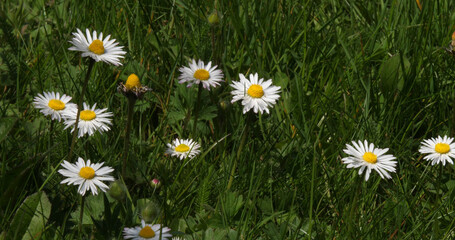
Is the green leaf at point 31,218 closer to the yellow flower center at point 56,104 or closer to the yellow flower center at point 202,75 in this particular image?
the yellow flower center at point 56,104

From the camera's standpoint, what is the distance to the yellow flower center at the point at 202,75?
268 cm

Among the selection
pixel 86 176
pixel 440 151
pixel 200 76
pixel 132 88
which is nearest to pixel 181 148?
pixel 200 76

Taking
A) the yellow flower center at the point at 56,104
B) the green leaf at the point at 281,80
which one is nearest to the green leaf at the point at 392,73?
the green leaf at the point at 281,80

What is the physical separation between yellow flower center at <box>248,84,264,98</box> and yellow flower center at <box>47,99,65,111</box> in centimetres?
75

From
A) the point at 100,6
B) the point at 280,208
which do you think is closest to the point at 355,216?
the point at 280,208

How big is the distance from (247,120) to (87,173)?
0.70 meters

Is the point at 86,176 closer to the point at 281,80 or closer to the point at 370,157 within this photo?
the point at 370,157

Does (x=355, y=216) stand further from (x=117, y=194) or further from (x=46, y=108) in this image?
(x=46, y=108)

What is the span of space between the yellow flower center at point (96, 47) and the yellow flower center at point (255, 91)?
62 centimetres

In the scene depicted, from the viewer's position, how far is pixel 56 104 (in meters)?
2.42

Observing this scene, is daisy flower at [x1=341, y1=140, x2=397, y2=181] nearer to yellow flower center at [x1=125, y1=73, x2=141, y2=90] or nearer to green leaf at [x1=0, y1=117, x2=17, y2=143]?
yellow flower center at [x1=125, y1=73, x2=141, y2=90]

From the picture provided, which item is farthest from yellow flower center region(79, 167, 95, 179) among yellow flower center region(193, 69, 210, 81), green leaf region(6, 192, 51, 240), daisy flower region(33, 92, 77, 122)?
yellow flower center region(193, 69, 210, 81)

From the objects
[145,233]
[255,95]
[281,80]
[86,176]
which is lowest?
[145,233]

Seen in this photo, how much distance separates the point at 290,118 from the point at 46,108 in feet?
3.75
